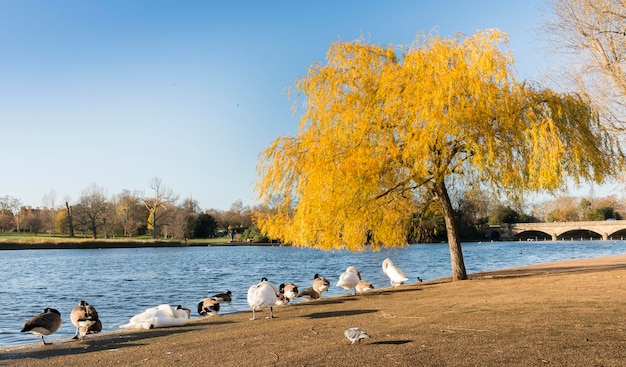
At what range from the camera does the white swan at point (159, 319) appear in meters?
11.5

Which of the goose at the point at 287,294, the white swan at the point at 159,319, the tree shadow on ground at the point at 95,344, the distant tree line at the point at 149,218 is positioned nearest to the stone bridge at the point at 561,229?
the distant tree line at the point at 149,218

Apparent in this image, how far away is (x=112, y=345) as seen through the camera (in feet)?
30.0

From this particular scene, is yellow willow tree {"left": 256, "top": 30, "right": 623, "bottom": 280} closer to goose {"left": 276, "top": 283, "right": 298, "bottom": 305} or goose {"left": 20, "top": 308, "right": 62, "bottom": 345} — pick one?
Result: goose {"left": 276, "top": 283, "right": 298, "bottom": 305}

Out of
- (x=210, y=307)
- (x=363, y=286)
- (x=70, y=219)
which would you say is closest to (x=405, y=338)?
(x=210, y=307)

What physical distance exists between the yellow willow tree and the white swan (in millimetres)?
4700

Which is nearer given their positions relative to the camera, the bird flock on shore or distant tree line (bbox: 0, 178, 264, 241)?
the bird flock on shore

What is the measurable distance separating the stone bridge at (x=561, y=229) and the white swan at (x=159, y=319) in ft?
351

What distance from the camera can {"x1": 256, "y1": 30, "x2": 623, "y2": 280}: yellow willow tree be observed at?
14.5 m

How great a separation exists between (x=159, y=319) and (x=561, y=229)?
114599 millimetres

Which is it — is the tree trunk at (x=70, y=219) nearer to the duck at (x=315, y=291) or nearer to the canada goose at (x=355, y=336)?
the duck at (x=315, y=291)

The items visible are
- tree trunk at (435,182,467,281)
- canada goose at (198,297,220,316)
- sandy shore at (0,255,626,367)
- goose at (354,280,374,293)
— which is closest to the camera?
sandy shore at (0,255,626,367)

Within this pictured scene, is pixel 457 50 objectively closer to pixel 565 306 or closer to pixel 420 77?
pixel 420 77

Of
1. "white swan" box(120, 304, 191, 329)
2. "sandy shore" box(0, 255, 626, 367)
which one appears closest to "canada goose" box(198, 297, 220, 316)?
"sandy shore" box(0, 255, 626, 367)

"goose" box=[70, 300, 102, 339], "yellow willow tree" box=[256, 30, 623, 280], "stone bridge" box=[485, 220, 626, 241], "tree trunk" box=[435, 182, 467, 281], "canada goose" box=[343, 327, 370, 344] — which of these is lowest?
"stone bridge" box=[485, 220, 626, 241]
